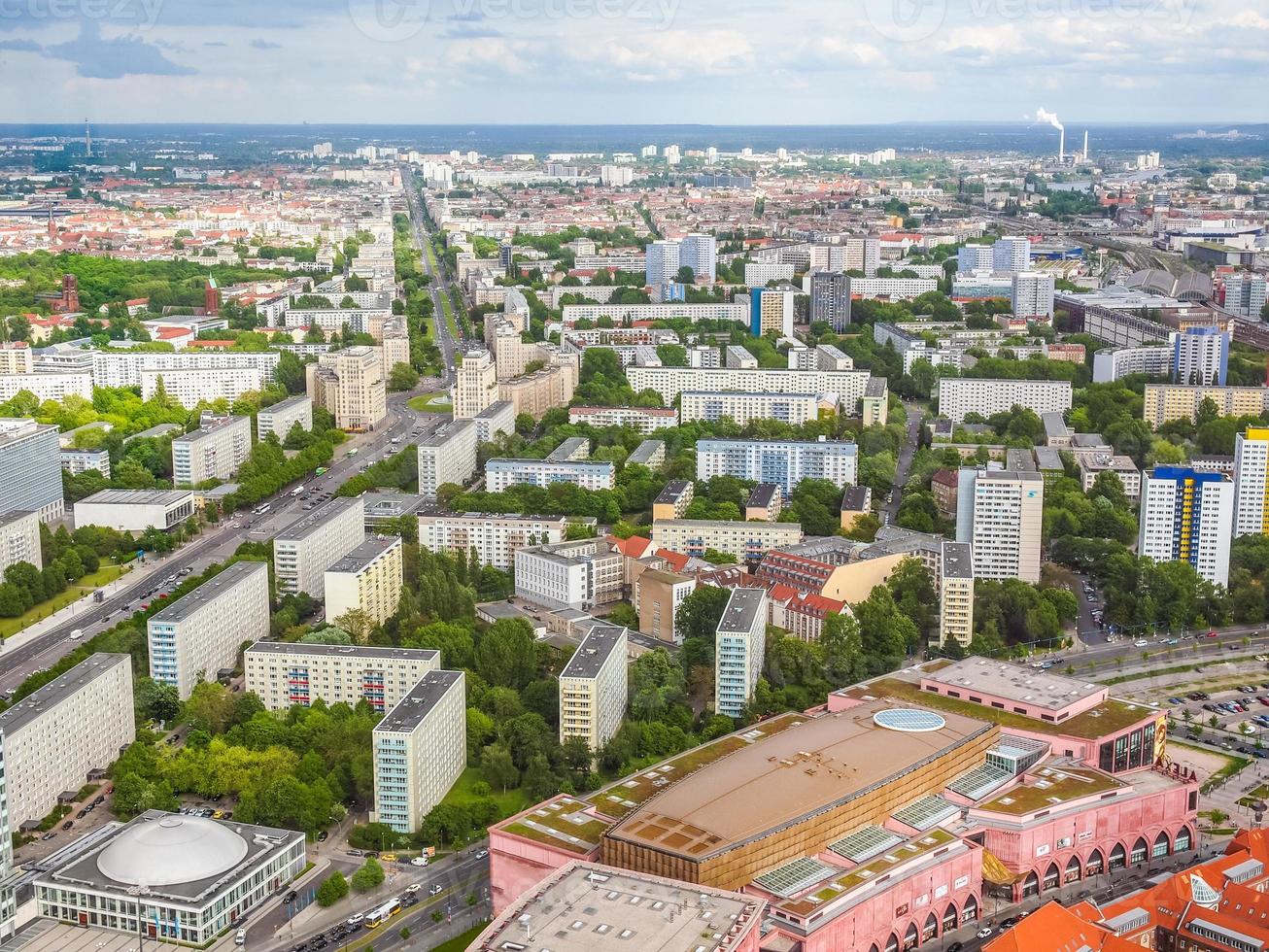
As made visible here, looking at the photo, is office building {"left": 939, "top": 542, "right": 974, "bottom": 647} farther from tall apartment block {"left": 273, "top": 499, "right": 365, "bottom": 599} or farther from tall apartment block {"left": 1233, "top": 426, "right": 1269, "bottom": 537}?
tall apartment block {"left": 273, "top": 499, "right": 365, "bottom": 599}

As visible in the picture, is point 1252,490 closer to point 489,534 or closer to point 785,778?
point 489,534

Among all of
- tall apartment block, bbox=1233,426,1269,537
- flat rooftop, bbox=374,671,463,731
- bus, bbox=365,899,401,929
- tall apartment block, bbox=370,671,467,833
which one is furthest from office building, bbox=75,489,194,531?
tall apartment block, bbox=1233,426,1269,537

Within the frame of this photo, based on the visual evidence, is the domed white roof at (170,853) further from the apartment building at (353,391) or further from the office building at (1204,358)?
the office building at (1204,358)

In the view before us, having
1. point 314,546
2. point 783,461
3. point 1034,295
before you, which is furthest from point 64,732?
point 1034,295

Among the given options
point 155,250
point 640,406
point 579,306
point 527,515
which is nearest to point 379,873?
point 527,515

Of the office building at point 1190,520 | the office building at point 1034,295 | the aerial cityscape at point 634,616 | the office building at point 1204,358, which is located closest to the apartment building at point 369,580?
the aerial cityscape at point 634,616

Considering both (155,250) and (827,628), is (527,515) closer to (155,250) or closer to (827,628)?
(827,628)

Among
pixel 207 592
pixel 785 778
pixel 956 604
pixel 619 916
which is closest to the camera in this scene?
pixel 619 916
